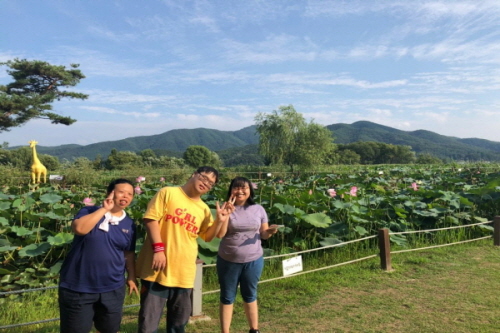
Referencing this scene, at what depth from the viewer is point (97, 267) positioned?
1.96 meters

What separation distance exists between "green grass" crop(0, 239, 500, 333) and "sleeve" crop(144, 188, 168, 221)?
4.93ft

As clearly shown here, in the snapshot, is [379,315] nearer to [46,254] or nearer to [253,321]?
[253,321]

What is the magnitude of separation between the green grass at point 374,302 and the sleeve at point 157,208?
59.2 inches

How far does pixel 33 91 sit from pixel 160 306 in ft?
77.3

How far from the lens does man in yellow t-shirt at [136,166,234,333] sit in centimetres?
214

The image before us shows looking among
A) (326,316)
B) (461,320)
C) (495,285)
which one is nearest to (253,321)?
(326,316)

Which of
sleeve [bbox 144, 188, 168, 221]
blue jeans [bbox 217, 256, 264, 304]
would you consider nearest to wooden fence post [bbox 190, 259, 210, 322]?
blue jeans [bbox 217, 256, 264, 304]

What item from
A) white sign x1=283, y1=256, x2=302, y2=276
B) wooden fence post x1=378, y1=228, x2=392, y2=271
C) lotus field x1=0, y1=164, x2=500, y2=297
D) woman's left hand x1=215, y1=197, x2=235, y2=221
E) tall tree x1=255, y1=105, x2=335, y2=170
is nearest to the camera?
woman's left hand x1=215, y1=197, x2=235, y2=221

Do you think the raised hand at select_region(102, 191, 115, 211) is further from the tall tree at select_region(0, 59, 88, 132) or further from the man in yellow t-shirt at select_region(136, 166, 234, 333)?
the tall tree at select_region(0, 59, 88, 132)

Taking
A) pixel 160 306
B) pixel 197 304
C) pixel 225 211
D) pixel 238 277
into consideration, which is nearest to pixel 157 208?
pixel 225 211

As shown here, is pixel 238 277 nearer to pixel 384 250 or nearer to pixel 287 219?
pixel 384 250

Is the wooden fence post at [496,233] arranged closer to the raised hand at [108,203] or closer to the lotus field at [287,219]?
the lotus field at [287,219]

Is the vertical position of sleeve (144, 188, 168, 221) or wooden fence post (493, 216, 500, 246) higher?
sleeve (144, 188, 168, 221)

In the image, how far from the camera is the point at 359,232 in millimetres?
5480
